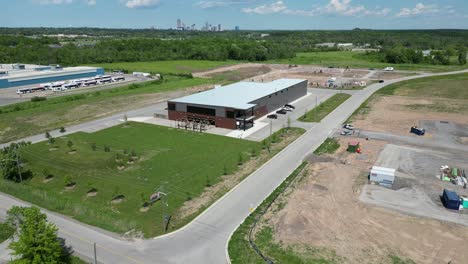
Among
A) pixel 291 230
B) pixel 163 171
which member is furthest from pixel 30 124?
pixel 291 230

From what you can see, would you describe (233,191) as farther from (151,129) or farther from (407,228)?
(151,129)

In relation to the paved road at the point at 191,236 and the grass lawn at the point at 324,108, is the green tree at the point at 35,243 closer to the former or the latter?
the paved road at the point at 191,236

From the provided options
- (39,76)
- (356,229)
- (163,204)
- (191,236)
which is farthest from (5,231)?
(39,76)

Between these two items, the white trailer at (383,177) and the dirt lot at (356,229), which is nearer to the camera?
the dirt lot at (356,229)

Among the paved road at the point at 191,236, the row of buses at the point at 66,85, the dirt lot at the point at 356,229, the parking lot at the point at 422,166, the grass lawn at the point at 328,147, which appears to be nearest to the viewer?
the paved road at the point at 191,236

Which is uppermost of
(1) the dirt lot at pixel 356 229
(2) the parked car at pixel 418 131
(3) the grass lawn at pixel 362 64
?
(3) the grass lawn at pixel 362 64

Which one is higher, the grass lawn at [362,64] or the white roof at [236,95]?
the grass lawn at [362,64]

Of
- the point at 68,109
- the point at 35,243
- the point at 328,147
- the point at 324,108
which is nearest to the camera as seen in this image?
the point at 35,243

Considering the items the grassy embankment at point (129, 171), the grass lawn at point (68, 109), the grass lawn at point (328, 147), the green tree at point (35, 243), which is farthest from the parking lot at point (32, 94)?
the grass lawn at point (328, 147)

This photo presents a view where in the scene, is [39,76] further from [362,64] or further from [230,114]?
[362,64]
